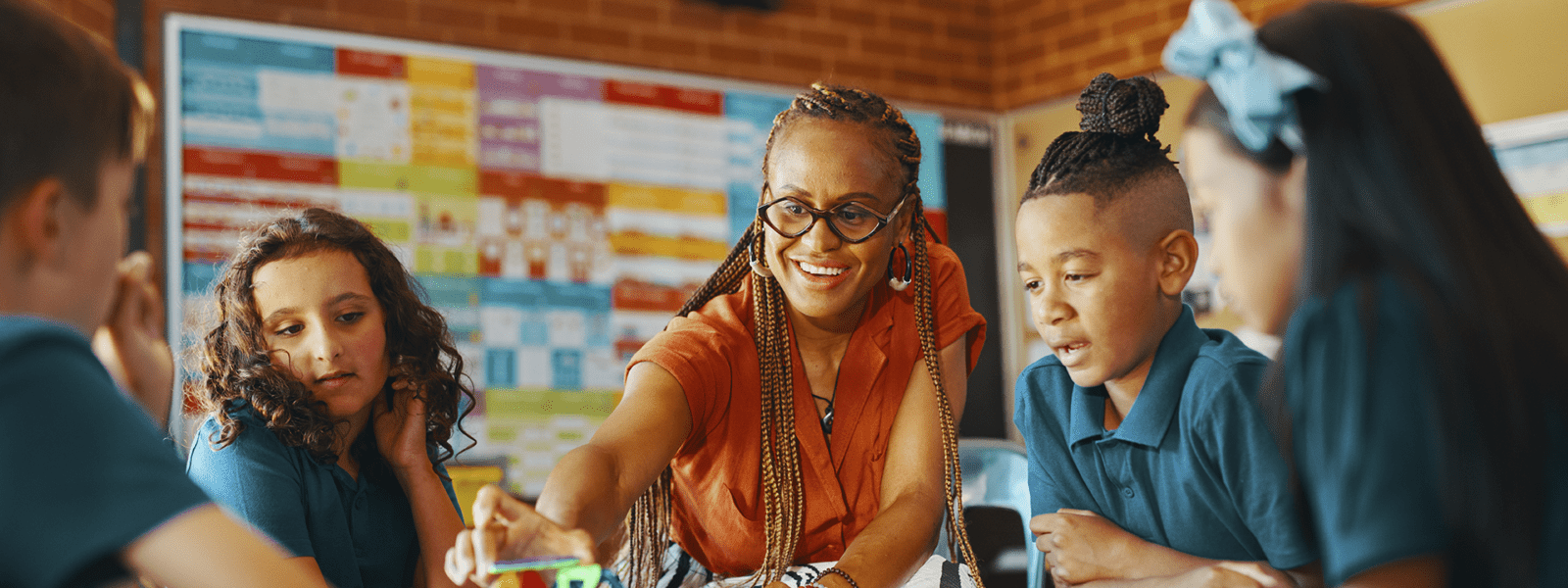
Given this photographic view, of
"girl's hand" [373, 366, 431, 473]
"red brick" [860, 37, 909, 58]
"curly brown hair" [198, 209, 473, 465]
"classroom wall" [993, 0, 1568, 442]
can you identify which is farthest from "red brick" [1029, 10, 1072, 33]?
"girl's hand" [373, 366, 431, 473]

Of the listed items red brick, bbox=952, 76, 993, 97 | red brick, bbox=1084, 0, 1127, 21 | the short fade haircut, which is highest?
red brick, bbox=1084, 0, 1127, 21

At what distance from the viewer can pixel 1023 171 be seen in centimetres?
501

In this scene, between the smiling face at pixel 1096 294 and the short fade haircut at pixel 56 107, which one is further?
the smiling face at pixel 1096 294

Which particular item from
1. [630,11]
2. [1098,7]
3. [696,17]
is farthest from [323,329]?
[1098,7]

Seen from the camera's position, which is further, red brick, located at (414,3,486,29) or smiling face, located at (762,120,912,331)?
red brick, located at (414,3,486,29)

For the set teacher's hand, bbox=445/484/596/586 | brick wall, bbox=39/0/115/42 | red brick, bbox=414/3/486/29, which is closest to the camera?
teacher's hand, bbox=445/484/596/586

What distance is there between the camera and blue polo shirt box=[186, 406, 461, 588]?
171cm

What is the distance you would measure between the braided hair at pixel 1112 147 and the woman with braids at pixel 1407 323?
55cm

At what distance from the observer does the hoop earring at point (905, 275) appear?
202 centimetres

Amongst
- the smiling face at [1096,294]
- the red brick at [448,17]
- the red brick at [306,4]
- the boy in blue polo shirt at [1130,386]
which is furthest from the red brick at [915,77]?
the smiling face at [1096,294]

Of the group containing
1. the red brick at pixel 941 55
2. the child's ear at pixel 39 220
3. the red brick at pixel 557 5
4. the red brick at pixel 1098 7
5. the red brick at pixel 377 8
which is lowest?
the child's ear at pixel 39 220

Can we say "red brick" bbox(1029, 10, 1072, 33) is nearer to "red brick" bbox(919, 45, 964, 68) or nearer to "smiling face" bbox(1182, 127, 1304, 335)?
"red brick" bbox(919, 45, 964, 68)

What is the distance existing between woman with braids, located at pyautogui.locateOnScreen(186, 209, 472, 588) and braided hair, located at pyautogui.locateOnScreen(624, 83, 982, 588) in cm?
33

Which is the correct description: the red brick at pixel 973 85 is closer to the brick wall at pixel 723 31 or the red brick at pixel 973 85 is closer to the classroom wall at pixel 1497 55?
the brick wall at pixel 723 31
